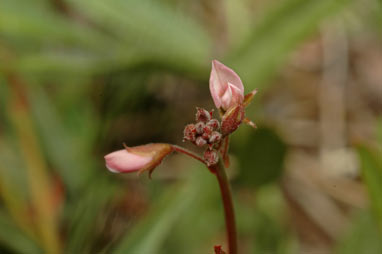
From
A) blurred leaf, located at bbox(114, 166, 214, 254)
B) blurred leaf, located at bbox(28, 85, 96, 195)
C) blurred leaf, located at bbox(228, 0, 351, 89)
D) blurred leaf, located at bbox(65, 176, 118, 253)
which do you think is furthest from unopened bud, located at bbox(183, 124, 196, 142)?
blurred leaf, located at bbox(28, 85, 96, 195)

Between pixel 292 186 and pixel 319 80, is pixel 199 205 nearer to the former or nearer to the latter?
pixel 292 186

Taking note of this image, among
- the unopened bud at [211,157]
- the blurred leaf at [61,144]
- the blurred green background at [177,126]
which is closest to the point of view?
the unopened bud at [211,157]

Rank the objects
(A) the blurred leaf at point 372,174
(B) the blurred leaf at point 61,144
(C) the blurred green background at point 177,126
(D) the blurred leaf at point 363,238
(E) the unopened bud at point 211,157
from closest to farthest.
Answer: (E) the unopened bud at point 211,157 → (A) the blurred leaf at point 372,174 → (D) the blurred leaf at point 363,238 → (C) the blurred green background at point 177,126 → (B) the blurred leaf at point 61,144

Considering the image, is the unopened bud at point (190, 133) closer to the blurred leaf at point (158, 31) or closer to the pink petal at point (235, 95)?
the pink petal at point (235, 95)

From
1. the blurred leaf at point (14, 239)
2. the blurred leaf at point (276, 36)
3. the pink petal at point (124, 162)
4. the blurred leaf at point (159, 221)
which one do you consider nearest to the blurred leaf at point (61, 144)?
the blurred leaf at point (14, 239)

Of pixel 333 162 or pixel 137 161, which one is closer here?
pixel 137 161

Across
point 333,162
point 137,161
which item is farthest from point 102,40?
point 137,161

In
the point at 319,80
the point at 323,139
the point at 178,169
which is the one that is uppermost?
the point at 319,80
